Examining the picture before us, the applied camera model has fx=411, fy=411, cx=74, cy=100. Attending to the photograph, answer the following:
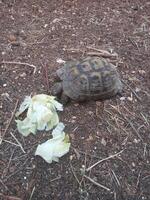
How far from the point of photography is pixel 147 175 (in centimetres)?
252

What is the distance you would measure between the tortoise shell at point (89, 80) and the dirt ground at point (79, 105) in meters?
0.09

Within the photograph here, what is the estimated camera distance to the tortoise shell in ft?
9.08

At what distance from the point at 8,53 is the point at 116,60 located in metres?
0.85

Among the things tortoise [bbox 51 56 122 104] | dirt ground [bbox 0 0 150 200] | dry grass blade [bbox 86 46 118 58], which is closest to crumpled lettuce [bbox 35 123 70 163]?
dirt ground [bbox 0 0 150 200]

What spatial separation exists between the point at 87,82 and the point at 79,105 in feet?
0.59

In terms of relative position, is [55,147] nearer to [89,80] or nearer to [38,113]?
[38,113]

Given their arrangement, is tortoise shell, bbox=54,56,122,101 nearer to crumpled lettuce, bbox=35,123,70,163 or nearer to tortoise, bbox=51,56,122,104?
tortoise, bbox=51,56,122,104

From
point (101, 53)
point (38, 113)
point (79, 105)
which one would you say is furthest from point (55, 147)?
point (101, 53)

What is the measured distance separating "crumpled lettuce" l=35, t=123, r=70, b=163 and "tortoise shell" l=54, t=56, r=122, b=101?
0.99ft

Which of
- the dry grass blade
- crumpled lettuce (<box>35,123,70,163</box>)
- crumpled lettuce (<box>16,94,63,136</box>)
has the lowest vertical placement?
crumpled lettuce (<box>35,123,70,163</box>)

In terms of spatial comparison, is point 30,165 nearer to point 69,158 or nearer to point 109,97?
point 69,158

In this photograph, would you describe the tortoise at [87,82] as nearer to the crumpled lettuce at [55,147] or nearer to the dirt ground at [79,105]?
the dirt ground at [79,105]

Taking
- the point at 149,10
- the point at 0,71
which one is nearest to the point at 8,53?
the point at 0,71

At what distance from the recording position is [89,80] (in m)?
2.76
